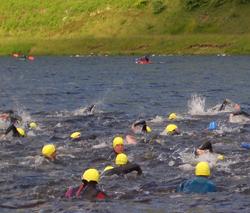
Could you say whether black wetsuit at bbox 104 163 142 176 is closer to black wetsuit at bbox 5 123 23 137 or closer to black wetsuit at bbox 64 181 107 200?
black wetsuit at bbox 64 181 107 200

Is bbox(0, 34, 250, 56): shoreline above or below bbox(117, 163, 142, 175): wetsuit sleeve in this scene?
above

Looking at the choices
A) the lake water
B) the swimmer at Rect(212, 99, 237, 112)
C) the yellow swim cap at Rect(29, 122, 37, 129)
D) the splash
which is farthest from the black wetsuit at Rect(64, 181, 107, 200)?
the swimmer at Rect(212, 99, 237, 112)

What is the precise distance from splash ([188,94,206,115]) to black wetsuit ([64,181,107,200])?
21.1 metres

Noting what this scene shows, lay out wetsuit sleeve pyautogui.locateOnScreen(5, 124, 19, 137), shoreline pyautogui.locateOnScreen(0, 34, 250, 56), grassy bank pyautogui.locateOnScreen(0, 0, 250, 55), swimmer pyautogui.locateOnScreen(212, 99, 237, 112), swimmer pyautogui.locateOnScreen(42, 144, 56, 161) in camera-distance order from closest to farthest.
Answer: swimmer pyautogui.locateOnScreen(42, 144, 56, 161), wetsuit sleeve pyautogui.locateOnScreen(5, 124, 19, 137), swimmer pyautogui.locateOnScreen(212, 99, 237, 112), shoreline pyautogui.locateOnScreen(0, 34, 250, 56), grassy bank pyautogui.locateOnScreen(0, 0, 250, 55)

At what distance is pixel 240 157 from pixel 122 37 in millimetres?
101299

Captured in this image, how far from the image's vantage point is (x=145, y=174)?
22109mm

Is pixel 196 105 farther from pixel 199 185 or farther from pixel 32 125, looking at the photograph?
pixel 199 185

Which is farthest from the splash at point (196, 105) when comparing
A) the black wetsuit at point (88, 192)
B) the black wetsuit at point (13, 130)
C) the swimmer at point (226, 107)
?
the black wetsuit at point (88, 192)

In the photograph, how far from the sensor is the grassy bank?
120m

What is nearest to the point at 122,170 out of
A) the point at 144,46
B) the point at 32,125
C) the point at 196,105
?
the point at 32,125

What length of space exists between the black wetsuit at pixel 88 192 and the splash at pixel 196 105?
21.1 m

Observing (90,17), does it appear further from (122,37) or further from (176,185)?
(176,185)

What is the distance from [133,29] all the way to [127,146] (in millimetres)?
100535

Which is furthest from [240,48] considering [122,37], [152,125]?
[152,125]
